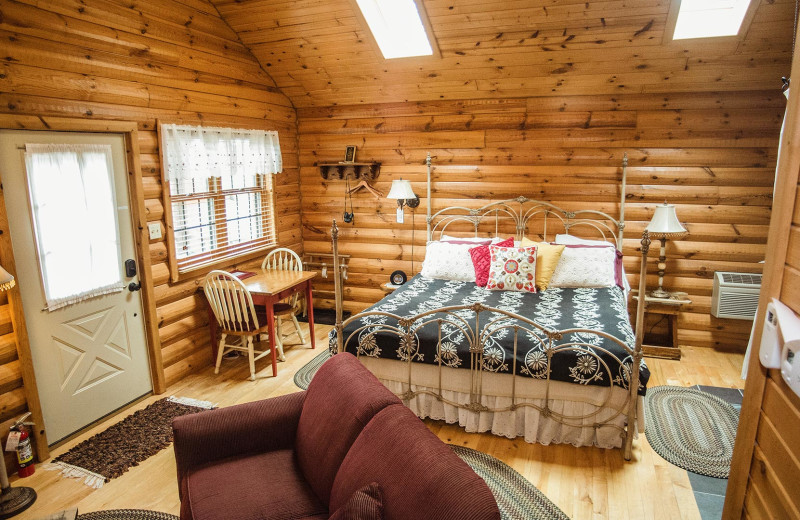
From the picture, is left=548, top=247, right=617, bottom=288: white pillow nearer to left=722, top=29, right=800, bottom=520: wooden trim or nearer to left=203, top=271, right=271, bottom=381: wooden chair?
left=203, top=271, right=271, bottom=381: wooden chair

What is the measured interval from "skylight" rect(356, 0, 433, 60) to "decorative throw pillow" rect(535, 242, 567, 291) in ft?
6.52

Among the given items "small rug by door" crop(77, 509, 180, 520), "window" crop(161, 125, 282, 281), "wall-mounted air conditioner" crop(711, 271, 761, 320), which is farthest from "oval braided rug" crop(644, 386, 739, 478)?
"window" crop(161, 125, 282, 281)

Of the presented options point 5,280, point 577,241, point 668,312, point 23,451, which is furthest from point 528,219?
point 23,451

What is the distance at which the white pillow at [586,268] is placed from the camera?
4.14 m

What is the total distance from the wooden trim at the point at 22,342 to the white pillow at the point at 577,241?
4.01m

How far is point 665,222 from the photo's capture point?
164 inches

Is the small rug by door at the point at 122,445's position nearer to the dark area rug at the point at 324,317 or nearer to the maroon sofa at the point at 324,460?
the maroon sofa at the point at 324,460

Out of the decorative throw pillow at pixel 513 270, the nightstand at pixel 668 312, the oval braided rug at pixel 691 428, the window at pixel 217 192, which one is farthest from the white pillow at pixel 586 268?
the window at pixel 217 192

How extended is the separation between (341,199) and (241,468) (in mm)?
3750

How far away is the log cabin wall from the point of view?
286cm

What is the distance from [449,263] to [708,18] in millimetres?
2760

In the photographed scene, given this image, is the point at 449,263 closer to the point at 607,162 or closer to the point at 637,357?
the point at 607,162

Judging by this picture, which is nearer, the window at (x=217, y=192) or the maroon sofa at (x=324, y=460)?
the maroon sofa at (x=324, y=460)

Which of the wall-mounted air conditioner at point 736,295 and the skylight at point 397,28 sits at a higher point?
the skylight at point 397,28
